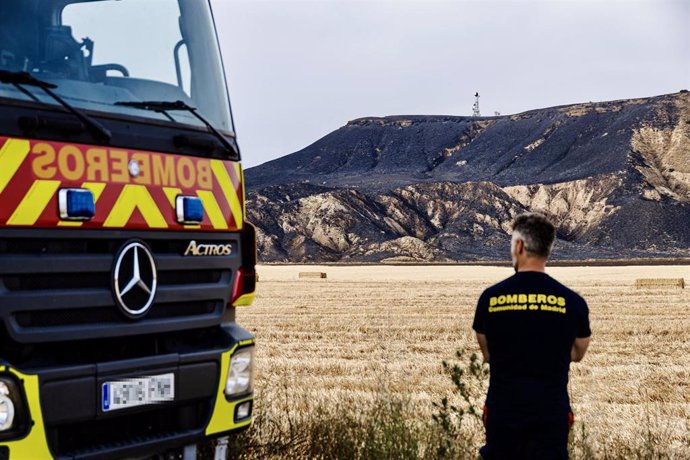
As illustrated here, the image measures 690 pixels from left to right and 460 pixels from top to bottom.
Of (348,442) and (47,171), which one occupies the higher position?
(47,171)

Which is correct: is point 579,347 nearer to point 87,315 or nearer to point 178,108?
point 87,315

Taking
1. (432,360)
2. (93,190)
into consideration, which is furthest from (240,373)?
(432,360)

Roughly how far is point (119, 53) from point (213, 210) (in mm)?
993

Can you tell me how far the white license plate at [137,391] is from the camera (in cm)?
434

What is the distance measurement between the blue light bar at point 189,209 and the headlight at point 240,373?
32.9 inches

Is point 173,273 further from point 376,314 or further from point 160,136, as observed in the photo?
point 376,314

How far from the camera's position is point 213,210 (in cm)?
492

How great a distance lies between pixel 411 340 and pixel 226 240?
39.2 feet

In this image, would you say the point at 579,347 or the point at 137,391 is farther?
the point at 137,391

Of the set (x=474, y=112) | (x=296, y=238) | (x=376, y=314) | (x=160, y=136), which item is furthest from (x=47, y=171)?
(x=474, y=112)

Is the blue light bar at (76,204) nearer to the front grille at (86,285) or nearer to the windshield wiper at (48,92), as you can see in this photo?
the front grille at (86,285)

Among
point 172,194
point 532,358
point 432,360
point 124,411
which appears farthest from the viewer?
point 432,360

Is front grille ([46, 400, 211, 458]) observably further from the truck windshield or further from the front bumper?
the truck windshield

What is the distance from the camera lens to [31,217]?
4020 mm
